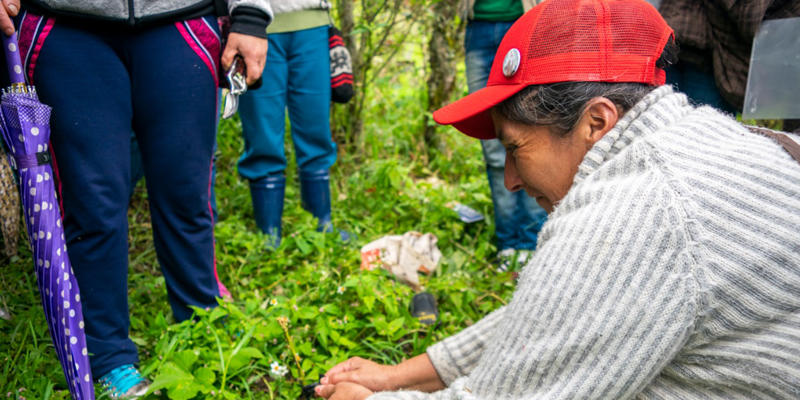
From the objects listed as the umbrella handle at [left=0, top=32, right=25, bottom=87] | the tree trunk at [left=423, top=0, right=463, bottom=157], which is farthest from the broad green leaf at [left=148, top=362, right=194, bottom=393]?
the tree trunk at [left=423, top=0, right=463, bottom=157]

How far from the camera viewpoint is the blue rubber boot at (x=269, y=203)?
3.07 metres

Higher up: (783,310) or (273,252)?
(783,310)

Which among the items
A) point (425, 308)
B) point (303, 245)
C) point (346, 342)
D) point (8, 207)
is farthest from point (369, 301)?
point (8, 207)

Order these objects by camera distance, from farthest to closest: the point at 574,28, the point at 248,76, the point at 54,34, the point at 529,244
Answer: the point at 529,244 → the point at 248,76 → the point at 54,34 → the point at 574,28

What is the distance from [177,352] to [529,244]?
190 centimetres

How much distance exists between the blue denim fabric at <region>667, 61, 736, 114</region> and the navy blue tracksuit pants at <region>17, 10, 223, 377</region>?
6.04 feet

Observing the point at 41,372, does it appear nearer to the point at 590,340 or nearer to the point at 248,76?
the point at 248,76

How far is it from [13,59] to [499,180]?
2255 millimetres

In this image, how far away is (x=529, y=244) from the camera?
10.4ft

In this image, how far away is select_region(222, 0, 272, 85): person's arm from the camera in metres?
2.02

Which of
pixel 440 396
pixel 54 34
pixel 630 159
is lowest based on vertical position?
pixel 440 396

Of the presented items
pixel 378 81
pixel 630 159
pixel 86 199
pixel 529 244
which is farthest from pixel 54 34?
pixel 378 81

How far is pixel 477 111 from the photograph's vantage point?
131 cm

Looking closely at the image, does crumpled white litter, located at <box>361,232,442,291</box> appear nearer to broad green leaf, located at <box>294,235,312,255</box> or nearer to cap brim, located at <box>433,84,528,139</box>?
broad green leaf, located at <box>294,235,312,255</box>
